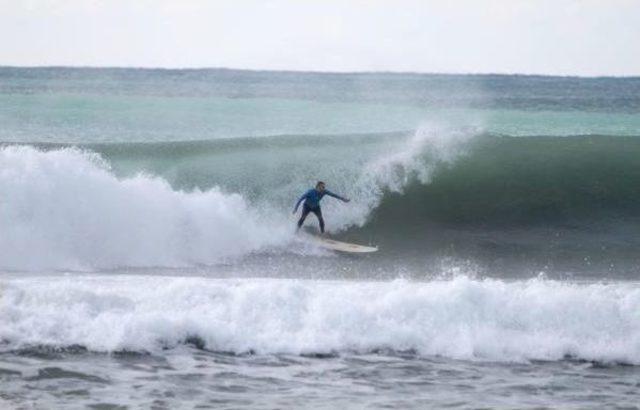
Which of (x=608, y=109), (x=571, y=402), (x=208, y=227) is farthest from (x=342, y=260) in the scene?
(x=608, y=109)

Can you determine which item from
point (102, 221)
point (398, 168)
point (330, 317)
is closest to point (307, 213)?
point (102, 221)

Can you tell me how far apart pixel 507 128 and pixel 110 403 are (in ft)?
100.0

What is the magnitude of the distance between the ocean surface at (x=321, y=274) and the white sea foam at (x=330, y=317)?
26 millimetres

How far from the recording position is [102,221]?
17.5 metres

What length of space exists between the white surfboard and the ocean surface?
29cm

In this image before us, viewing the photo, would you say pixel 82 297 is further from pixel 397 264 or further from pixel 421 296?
pixel 397 264

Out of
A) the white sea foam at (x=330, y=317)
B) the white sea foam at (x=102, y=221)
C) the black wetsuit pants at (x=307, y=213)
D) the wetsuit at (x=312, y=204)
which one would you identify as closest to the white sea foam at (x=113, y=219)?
the white sea foam at (x=102, y=221)

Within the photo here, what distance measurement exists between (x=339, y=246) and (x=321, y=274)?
2056mm

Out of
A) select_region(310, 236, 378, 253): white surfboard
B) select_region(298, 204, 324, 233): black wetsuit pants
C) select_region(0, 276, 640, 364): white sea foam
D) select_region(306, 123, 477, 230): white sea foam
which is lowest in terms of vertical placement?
select_region(0, 276, 640, 364): white sea foam

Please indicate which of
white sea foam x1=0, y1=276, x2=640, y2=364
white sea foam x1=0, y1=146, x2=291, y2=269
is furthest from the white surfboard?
white sea foam x1=0, y1=276, x2=640, y2=364

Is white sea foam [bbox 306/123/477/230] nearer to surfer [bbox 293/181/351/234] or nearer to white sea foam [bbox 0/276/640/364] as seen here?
surfer [bbox 293/181/351/234]

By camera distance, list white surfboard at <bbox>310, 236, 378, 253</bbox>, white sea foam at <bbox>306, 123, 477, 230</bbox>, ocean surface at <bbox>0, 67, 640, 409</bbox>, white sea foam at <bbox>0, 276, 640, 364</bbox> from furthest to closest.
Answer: white sea foam at <bbox>306, 123, 477, 230</bbox>, white surfboard at <bbox>310, 236, 378, 253</bbox>, white sea foam at <bbox>0, 276, 640, 364</bbox>, ocean surface at <bbox>0, 67, 640, 409</bbox>

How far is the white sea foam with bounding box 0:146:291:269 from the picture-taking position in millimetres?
16547

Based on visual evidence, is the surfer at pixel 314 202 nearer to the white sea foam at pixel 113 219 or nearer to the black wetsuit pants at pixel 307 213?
the black wetsuit pants at pixel 307 213
